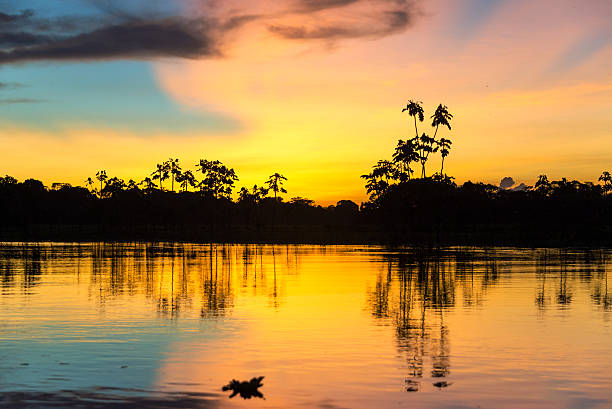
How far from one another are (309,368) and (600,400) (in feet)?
21.3

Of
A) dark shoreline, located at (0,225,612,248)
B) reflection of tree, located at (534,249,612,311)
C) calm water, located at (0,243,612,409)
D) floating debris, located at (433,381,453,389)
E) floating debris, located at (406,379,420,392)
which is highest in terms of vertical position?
dark shoreline, located at (0,225,612,248)

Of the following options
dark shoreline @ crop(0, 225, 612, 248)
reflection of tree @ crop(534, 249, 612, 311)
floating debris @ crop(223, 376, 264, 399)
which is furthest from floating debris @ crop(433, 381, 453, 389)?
dark shoreline @ crop(0, 225, 612, 248)

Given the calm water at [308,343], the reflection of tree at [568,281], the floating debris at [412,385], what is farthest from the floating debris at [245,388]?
the reflection of tree at [568,281]

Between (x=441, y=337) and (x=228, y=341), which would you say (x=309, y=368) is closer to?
(x=228, y=341)

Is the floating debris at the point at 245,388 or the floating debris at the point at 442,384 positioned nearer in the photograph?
the floating debris at the point at 245,388

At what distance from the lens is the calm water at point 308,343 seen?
14.5m

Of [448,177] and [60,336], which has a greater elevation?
[448,177]

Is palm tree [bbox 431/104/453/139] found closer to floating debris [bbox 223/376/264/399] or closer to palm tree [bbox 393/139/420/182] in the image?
palm tree [bbox 393/139/420/182]

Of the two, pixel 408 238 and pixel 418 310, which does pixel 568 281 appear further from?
pixel 408 238

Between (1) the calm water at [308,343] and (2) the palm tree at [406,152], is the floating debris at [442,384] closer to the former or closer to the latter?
(1) the calm water at [308,343]

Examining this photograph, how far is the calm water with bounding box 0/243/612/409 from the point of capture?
14.5m

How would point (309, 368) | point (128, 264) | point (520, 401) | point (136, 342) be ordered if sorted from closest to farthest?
point (520, 401)
point (309, 368)
point (136, 342)
point (128, 264)

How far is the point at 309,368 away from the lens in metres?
17.0

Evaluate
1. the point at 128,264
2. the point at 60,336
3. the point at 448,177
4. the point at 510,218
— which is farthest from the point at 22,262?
the point at 510,218
